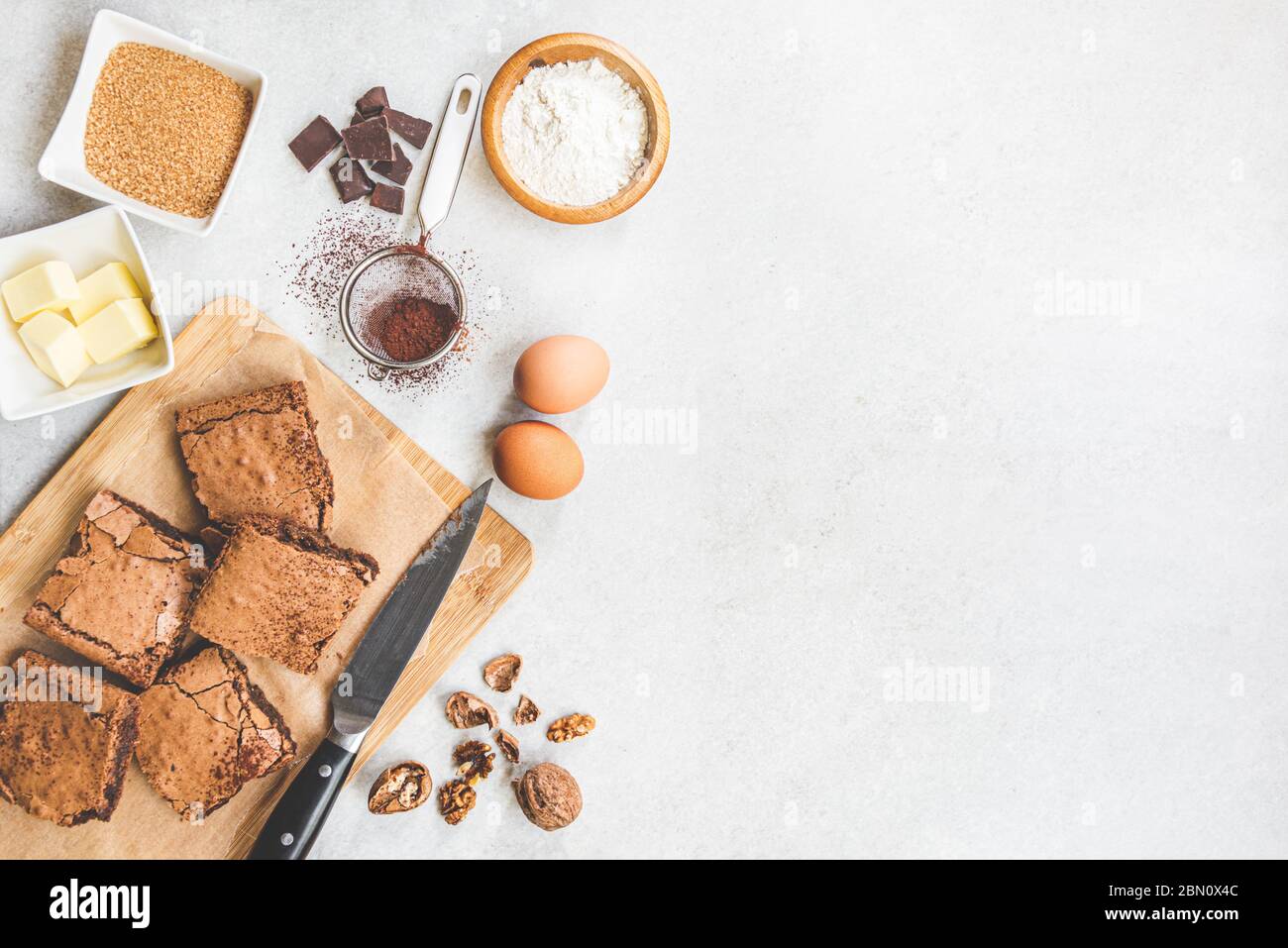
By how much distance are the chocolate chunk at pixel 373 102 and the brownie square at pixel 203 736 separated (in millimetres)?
1206

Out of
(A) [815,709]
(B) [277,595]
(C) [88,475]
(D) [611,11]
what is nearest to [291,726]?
(B) [277,595]

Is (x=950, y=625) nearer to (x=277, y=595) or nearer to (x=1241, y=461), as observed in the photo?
(x=1241, y=461)

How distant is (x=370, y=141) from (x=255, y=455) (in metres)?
0.72

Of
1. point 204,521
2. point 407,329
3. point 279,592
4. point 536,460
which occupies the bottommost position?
point 279,592

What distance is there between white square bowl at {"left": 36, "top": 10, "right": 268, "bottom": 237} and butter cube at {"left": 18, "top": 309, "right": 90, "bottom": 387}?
27cm

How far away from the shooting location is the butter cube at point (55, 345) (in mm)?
1496

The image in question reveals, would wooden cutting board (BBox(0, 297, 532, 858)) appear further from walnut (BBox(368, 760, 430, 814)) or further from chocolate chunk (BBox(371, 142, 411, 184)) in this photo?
chocolate chunk (BBox(371, 142, 411, 184))

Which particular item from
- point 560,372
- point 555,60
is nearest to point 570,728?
point 560,372

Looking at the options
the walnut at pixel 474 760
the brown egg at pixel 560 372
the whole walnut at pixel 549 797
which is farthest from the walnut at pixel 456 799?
the brown egg at pixel 560 372

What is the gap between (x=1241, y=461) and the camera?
1.97 m

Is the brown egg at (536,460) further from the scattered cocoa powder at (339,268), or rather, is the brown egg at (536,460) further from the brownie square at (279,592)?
the brownie square at (279,592)

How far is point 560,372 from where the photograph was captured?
1624 mm

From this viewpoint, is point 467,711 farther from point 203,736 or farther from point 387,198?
point 387,198

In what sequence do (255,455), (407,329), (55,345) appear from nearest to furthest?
(55,345), (255,455), (407,329)
